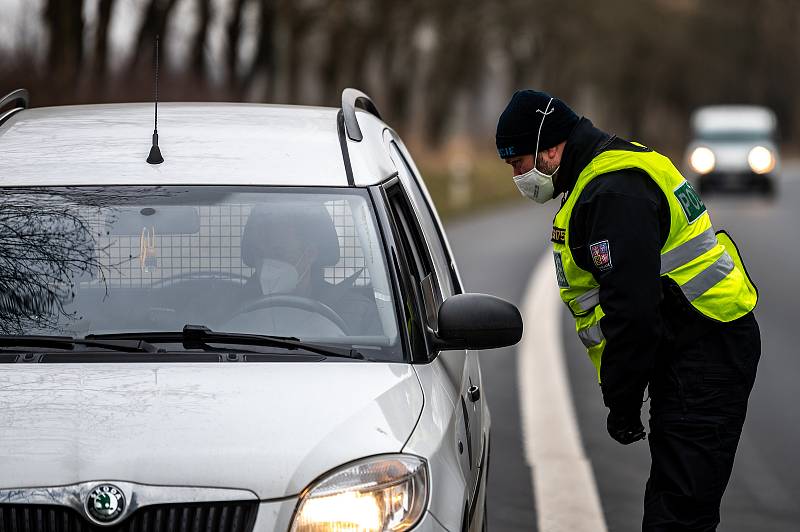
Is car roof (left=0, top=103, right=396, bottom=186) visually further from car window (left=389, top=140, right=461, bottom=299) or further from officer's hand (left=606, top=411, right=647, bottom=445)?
Answer: officer's hand (left=606, top=411, right=647, bottom=445)

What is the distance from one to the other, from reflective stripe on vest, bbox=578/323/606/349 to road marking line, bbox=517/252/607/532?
5.44 ft

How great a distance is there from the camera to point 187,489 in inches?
132

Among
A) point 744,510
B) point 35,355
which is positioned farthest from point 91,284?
point 744,510

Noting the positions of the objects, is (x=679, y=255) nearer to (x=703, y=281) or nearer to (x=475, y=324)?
(x=703, y=281)

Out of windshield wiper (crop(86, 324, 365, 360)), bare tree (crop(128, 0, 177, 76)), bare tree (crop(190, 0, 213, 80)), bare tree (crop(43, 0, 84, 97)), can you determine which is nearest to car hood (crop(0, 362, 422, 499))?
windshield wiper (crop(86, 324, 365, 360))

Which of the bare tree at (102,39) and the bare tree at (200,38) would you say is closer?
the bare tree at (102,39)

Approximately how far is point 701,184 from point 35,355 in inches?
1262

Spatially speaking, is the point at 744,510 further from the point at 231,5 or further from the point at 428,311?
the point at 231,5

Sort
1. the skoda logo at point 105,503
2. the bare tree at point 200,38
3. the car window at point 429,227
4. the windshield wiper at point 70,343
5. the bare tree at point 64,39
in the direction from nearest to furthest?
the skoda logo at point 105,503, the windshield wiper at point 70,343, the car window at point 429,227, the bare tree at point 64,39, the bare tree at point 200,38

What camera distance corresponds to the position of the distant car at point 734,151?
34219 mm

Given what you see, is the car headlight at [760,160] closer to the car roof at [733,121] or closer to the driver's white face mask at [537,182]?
the car roof at [733,121]

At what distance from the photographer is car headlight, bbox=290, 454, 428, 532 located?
11.2 ft

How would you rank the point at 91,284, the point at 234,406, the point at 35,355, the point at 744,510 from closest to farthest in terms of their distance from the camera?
the point at 234,406, the point at 35,355, the point at 91,284, the point at 744,510

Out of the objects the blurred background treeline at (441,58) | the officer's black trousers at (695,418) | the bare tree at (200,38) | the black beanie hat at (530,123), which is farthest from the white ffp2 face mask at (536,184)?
the bare tree at (200,38)
